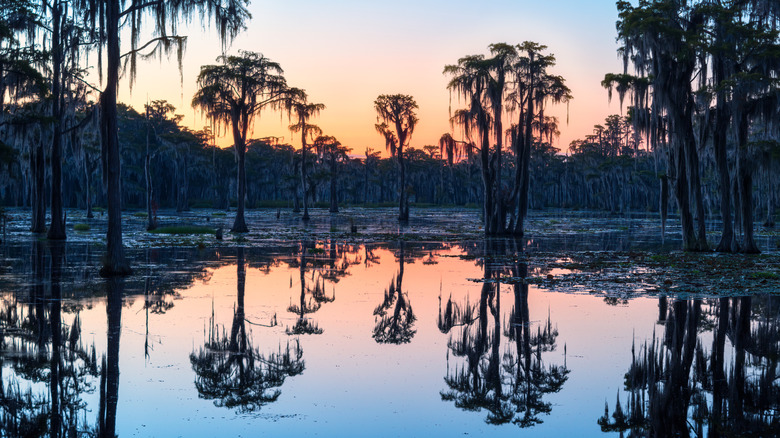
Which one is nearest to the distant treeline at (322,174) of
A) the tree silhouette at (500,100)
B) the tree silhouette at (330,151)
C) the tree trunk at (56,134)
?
the tree silhouette at (330,151)

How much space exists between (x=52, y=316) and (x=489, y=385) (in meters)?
8.38

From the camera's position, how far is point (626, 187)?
12038cm

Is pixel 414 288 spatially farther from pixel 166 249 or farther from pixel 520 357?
pixel 166 249

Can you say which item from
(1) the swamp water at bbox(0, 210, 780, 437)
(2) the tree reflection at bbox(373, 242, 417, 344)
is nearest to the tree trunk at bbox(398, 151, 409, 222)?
(1) the swamp water at bbox(0, 210, 780, 437)

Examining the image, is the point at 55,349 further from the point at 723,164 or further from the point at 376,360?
the point at 723,164

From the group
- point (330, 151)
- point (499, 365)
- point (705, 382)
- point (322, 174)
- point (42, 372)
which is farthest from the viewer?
point (330, 151)

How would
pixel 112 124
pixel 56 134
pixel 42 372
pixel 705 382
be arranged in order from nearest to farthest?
pixel 705 382 < pixel 42 372 < pixel 112 124 < pixel 56 134

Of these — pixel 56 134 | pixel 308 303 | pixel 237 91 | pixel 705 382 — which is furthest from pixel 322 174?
pixel 705 382

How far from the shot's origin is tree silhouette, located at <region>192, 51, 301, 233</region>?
39844 millimetres

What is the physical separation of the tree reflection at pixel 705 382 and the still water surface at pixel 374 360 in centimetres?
3

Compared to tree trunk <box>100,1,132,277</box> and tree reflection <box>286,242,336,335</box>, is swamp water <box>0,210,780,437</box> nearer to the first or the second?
tree reflection <box>286,242,336,335</box>

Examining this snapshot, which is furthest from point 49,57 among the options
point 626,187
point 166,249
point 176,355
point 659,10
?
point 626,187

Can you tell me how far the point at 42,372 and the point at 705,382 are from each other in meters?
8.56

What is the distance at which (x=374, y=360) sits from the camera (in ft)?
29.0
